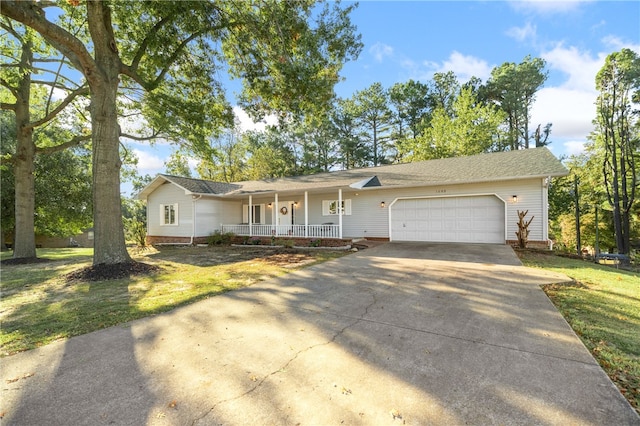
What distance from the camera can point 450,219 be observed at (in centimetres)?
1250

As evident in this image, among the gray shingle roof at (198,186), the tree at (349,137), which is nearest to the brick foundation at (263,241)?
the gray shingle roof at (198,186)

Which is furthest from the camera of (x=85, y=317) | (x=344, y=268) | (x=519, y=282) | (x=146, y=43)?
(x=146, y=43)

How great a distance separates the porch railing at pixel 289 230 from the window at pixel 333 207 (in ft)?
4.83

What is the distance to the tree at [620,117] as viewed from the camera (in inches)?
575

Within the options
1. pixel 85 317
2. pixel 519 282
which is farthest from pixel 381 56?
pixel 85 317

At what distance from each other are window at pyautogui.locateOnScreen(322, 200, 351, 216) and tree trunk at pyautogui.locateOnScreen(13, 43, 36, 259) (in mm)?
12353

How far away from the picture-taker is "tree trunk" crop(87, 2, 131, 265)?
7812mm

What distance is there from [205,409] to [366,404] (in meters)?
1.28

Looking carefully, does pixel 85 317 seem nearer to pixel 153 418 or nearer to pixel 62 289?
pixel 62 289

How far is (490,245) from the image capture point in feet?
37.0

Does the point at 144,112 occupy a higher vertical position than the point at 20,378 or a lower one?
higher

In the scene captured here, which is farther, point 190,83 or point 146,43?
point 190,83

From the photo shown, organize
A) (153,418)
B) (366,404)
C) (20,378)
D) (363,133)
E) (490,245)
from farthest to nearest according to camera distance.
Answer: (363,133), (490,245), (20,378), (366,404), (153,418)

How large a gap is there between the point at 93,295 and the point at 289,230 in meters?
9.14
